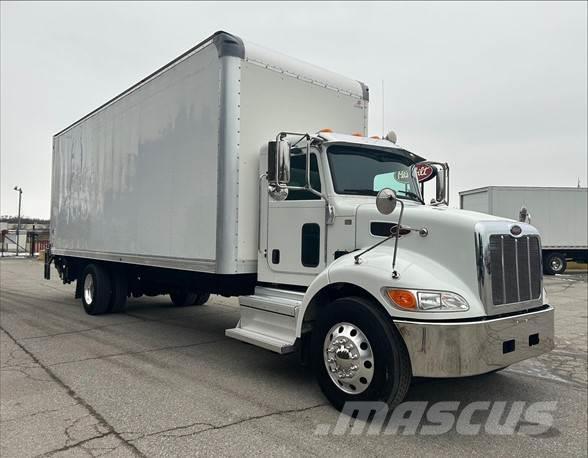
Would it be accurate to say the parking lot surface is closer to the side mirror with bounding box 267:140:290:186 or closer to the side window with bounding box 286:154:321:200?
the side window with bounding box 286:154:321:200

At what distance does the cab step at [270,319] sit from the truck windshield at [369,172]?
1.30 metres

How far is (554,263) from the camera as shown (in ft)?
70.2

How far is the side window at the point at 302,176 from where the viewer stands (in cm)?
504

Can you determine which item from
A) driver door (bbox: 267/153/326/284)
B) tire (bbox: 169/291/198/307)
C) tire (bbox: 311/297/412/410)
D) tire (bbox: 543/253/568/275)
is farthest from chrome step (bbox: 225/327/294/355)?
tire (bbox: 543/253/568/275)

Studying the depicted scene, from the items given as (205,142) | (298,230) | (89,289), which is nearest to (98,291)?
(89,289)

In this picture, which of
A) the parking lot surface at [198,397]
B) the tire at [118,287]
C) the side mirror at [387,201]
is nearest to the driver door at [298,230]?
the side mirror at [387,201]

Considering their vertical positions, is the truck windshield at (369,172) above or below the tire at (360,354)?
above

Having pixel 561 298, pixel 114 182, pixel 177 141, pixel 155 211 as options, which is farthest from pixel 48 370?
pixel 561 298

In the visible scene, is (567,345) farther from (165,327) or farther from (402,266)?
(165,327)

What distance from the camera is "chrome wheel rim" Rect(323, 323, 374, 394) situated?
3982 mm

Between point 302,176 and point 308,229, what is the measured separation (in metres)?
0.58

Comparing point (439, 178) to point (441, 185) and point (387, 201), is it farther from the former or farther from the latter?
point (387, 201)

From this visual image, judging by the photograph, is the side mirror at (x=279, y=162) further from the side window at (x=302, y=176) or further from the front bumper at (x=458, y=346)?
the front bumper at (x=458, y=346)

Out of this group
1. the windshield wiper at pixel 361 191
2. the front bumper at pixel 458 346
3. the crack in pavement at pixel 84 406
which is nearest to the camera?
the crack in pavement at pixel 84 406
